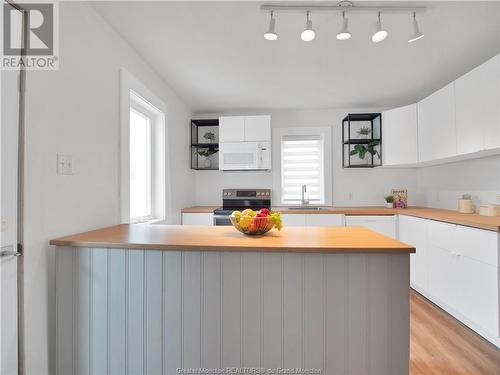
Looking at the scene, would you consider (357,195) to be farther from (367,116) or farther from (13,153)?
(13,153)

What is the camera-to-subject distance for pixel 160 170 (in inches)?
114

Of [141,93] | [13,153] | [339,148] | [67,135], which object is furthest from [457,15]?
[13,153]

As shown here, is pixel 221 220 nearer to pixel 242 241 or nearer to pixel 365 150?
pixel 242 241

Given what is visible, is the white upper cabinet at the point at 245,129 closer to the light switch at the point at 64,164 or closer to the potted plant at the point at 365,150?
the potted plant at the point at 365,150

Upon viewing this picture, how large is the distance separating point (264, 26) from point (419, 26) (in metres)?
1.13

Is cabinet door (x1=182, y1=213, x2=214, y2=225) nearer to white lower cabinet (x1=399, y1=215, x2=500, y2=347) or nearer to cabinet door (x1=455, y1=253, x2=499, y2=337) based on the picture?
white lower cabinet (x1=399, y1=215, x2=500, y2=347)

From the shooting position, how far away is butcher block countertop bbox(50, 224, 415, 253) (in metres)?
1.24

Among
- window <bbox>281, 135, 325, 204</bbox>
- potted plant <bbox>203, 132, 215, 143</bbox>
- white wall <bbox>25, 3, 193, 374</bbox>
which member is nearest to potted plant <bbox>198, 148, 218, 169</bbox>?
potted plant <bbox>203, 132, 215, 143</bbox>

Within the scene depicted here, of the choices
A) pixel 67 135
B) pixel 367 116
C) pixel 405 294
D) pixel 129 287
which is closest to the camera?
pixel 405 294

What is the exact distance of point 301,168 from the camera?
157 inches

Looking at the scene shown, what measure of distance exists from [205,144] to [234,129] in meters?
0.49

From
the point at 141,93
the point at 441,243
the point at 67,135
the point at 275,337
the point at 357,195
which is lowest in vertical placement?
the point at 275,337

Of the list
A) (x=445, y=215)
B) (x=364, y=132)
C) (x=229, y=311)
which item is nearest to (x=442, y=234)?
(x=445, y=215)

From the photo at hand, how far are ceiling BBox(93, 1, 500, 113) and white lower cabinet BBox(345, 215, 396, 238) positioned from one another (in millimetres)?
1534
